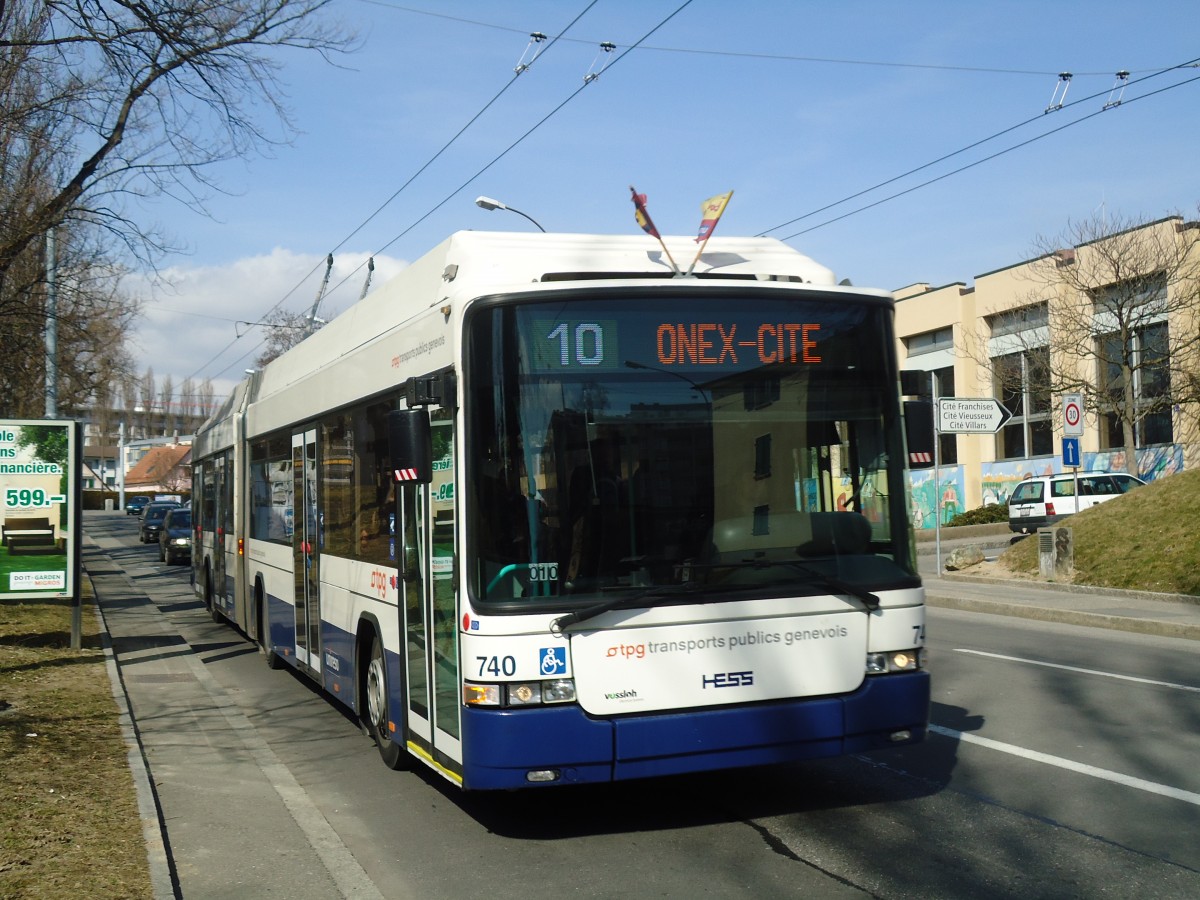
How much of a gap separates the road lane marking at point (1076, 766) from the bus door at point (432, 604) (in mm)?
3850

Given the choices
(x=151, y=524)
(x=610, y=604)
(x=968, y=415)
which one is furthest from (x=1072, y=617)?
(x=151, y=524)

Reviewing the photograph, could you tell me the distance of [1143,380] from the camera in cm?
3575

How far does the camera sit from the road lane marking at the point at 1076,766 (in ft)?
22.5

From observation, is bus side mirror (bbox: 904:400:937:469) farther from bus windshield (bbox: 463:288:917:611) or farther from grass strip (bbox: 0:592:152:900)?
grass strip (bbox: 0:592:152:900)

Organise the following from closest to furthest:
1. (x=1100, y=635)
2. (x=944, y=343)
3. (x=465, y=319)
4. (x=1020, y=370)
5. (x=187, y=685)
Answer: (x=465, y=319) < (x=187, y=685) < (x=1100, y=635) < (x=1020, y=370) < (x=944, y=343)

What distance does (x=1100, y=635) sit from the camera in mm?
14844

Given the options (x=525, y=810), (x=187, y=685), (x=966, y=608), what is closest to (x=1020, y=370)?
(x=966, y=608)

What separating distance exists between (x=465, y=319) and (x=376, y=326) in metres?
2.74

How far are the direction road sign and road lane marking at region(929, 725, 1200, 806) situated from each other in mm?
14022

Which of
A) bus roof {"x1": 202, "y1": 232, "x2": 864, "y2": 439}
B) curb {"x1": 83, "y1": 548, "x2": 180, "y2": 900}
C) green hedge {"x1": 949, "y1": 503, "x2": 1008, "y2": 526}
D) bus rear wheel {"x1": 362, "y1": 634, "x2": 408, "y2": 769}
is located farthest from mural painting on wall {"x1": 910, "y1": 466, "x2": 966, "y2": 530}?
bus roof {"x1": 202, "y1": 232, "x2": 864, "y2": 439}

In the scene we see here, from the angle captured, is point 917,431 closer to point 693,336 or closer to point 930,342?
point 693,336

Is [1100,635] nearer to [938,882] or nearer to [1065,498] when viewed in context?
[938,882]

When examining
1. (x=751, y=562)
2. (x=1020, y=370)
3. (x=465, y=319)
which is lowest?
(x=751, y=562)

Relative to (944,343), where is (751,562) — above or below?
below
